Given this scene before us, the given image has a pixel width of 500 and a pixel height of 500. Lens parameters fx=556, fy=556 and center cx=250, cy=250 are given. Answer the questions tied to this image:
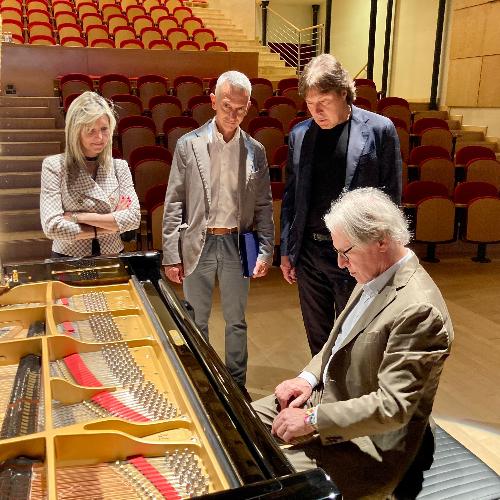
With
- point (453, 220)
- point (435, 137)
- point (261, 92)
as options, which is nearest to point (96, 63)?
point (261, 92)

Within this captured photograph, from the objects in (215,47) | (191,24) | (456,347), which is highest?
(191,24)

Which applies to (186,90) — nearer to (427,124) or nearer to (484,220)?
(427,124)

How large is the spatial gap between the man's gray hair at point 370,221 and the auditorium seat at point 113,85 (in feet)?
19.8

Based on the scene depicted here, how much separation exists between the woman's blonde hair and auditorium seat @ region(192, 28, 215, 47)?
797 centimetres

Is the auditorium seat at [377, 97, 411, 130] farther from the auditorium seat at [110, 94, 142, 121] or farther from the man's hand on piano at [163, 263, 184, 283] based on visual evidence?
the man's hand on piano at [163, 263, 184, 283]

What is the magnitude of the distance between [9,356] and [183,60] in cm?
761

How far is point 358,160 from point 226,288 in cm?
81

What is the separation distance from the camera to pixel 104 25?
29.9 feet

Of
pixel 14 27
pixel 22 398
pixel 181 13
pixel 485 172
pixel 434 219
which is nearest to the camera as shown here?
pixel 22 398

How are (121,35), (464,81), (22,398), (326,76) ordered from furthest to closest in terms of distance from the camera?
1. (121,35)
2. (464,81)
3. (326,76)
4. (22,398)

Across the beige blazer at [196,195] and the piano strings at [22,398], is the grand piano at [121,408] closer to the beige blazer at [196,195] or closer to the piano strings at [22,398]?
the piano strings at [22,398]

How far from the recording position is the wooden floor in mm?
2432

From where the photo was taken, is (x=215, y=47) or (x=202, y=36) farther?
(x=202, y=36)

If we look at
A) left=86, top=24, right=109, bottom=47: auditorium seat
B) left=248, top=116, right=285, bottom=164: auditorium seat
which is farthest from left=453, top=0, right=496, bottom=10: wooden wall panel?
left=86, top=24, right=109, bottom=47: auditorium seat
